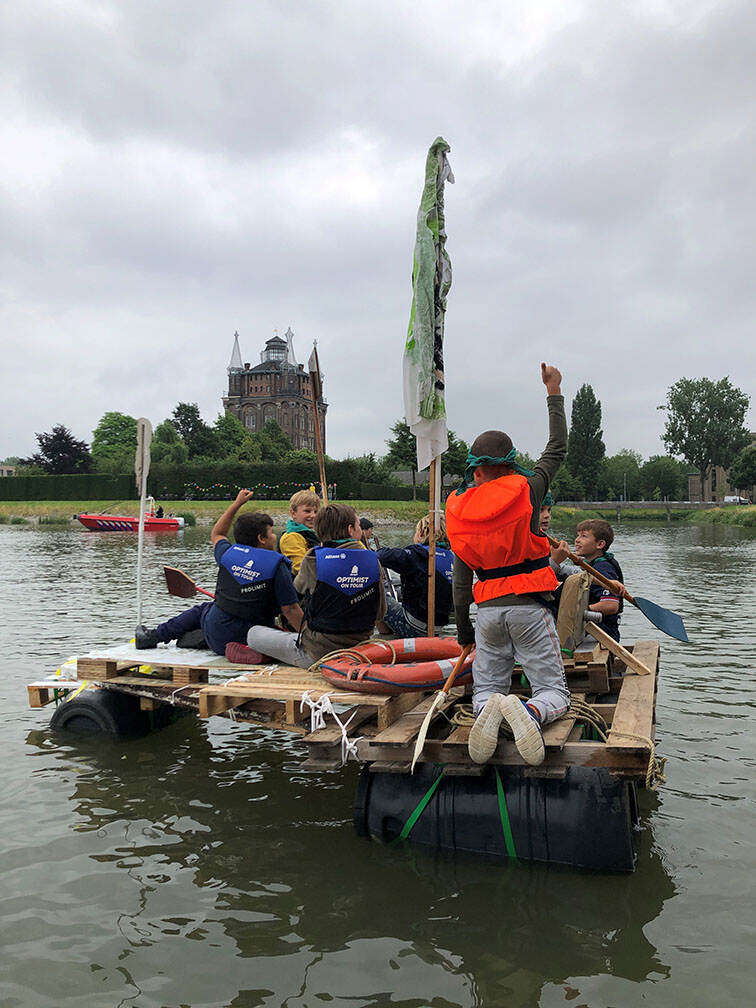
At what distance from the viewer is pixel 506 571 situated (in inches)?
206

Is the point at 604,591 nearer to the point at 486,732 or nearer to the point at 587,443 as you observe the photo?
the point at 486,732

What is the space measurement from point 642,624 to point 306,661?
1006 centimetres

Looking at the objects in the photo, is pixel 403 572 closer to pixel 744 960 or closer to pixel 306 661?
pixel 306 661

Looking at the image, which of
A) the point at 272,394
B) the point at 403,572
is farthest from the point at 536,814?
the point at 272,394

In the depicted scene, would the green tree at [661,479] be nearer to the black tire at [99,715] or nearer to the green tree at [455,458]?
the green tree at [455,458]

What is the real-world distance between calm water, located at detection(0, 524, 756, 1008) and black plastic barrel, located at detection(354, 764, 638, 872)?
126mm

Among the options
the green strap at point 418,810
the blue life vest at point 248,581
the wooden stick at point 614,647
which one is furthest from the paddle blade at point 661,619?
the green strap at point 418,810

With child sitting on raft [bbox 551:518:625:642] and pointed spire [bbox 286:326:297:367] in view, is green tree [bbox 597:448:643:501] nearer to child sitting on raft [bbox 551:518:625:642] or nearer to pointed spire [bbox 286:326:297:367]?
→ pointed spire [bbox 286:326:297:367]

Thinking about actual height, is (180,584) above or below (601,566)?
below

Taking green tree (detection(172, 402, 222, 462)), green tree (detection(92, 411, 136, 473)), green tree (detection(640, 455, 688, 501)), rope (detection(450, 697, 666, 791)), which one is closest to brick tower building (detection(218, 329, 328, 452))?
green tree (detection(172, 402, 222, 462))

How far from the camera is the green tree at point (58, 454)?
266ft

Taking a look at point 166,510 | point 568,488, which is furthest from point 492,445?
point 568,488

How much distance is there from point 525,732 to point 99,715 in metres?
4.70

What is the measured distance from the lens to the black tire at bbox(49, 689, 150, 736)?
7797mm
